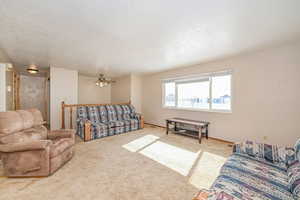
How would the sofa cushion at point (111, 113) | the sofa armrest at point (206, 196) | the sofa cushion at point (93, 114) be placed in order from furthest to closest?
the sofa cushion at point (111, 113) < the sofa cushion at point (93, 114) < the sofa armrest at point (206, 196)

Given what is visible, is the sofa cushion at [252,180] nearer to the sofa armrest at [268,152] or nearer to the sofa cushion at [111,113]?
the sofa armrest at [268,152]

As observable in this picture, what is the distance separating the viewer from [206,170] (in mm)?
2102

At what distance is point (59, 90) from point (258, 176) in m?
5.60

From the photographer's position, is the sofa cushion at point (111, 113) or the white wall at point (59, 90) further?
the sofa cushion at point (111, 113)

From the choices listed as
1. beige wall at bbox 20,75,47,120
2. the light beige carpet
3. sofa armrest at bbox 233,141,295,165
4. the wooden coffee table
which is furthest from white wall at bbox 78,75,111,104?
sofa armrest at bbox 233,141,295,165

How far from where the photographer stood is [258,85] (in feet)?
9.57

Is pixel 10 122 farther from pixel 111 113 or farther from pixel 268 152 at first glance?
pixel 268 152

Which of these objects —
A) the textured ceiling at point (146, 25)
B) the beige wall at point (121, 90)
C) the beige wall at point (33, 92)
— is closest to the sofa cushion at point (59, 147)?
the textured ceiling at point (146, 25)

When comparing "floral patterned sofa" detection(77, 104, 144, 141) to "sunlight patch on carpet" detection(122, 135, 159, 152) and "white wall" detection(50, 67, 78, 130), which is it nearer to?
"white wall" detection(50, 67, 78, 130)

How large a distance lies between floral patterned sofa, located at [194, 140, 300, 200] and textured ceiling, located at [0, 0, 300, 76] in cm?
175

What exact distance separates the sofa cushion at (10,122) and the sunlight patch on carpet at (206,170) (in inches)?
115

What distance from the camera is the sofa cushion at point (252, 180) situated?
3.28 ft

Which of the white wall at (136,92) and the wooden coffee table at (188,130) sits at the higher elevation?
the white wall at (136,92)

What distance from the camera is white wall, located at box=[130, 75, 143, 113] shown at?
585cm
